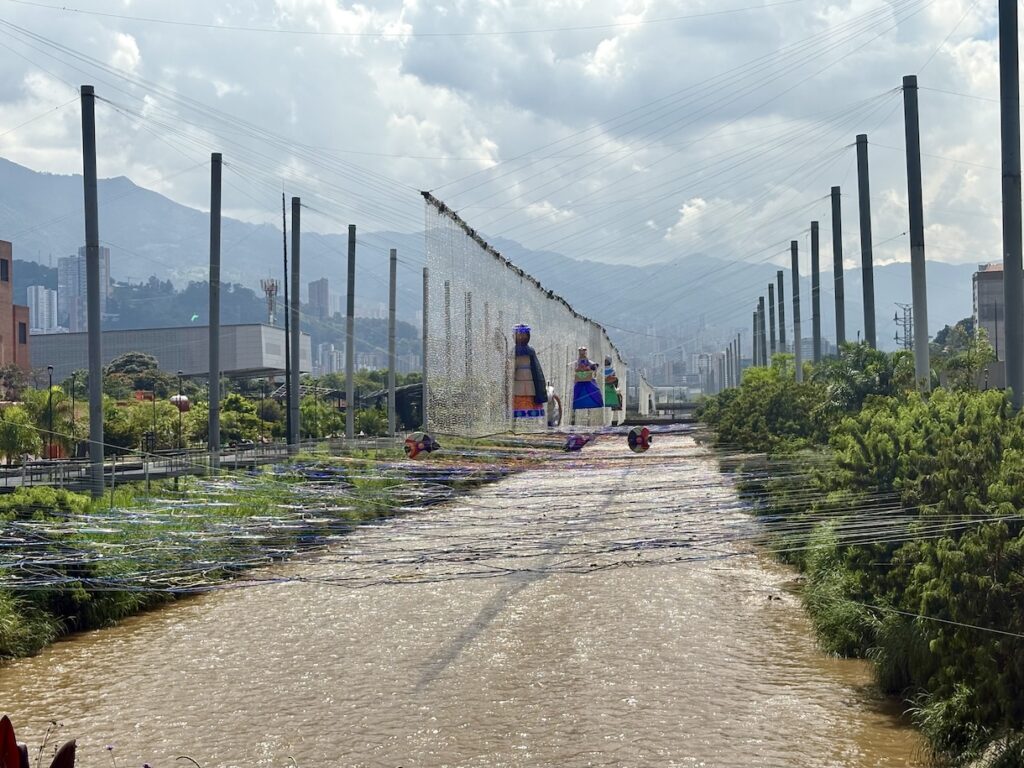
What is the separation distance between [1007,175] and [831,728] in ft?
34.9

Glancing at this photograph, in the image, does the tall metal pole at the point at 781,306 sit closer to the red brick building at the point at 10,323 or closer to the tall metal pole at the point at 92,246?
the tall metal pole at the point at 92,246

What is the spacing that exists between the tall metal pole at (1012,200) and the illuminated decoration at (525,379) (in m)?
8.58

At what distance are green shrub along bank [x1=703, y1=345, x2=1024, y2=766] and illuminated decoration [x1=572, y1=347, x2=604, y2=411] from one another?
1033 centimetres

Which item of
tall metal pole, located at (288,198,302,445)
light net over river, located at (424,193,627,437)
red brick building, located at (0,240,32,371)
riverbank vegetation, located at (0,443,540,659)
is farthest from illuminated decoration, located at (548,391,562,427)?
red brick building, located at (0,240,32,371)

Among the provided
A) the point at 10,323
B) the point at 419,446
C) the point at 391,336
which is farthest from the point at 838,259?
the point at 10,323

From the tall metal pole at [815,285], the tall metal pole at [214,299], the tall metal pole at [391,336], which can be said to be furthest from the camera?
the tall metal pole at [815,285]

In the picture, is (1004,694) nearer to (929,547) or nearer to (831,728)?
(929,547)

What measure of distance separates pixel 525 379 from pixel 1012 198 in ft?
30.4

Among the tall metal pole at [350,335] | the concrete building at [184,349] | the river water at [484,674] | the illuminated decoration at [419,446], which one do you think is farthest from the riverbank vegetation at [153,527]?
the concrete building at [184,349]

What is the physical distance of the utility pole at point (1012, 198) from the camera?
2002 cm

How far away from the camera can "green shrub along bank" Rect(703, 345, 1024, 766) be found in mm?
12188

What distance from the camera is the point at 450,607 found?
2284 cm

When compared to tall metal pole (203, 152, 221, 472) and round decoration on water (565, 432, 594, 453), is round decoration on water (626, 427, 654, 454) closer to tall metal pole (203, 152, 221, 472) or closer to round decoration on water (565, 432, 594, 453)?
round decoration on water (565, 432, 594, 453)

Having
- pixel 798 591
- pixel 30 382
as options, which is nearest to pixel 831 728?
pixel 798 591
